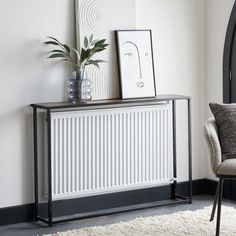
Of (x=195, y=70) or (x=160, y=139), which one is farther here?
(x=195, y=70)

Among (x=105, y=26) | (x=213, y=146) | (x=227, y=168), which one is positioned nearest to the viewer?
(x=227, y=168)

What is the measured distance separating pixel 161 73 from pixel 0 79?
4.53 feet

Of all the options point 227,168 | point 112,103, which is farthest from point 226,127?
point 112,103

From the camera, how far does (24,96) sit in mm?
4348

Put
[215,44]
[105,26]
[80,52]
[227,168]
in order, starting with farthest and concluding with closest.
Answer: [215,44], [105,26], [80,52], [227,168]

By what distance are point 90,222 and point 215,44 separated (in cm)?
184

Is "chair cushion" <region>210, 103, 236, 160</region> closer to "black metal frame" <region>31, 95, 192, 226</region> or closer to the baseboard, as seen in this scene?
"black metal frame" <region>31, 95, 192, 226</region>

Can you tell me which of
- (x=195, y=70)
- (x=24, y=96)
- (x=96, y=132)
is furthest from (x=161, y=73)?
(x=24, y=96)

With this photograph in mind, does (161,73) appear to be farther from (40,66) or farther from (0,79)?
(0,79)

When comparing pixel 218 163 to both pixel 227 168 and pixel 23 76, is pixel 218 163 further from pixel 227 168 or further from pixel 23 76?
pixel 23 76

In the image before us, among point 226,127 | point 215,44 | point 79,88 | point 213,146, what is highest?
→ point 215,44

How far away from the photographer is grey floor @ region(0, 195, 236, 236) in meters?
4.20

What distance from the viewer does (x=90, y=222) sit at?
14.4 feet

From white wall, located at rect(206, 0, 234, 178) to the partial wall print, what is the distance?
0.77m
